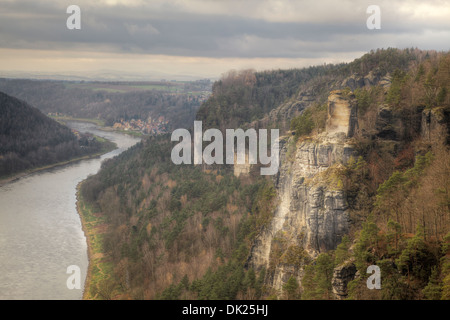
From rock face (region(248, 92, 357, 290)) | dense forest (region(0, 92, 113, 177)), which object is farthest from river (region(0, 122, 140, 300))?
rock face (region(248, 92, 357, 290))

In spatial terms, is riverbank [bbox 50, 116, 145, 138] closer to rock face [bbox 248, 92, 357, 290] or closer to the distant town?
the distant town

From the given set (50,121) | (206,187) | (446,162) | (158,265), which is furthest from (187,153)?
(50,121)

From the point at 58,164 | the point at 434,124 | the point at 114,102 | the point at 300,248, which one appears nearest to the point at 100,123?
the point at 114,102

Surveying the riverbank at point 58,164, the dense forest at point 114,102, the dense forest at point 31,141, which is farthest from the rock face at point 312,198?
the dense forest at point 114,102

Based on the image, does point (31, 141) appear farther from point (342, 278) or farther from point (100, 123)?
point (342, 278)

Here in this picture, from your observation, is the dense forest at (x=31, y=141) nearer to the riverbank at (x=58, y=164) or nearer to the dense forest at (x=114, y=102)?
the riverbank at (x=58, y=164)

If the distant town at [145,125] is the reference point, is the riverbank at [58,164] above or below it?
below
